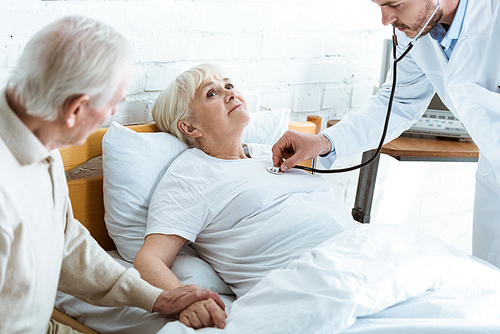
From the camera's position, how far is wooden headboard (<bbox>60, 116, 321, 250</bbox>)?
141 cm

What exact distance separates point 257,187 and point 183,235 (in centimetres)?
26

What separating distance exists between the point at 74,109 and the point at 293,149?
879 millimetres

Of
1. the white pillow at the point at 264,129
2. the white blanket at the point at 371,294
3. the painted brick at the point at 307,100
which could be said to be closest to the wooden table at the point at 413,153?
the painted brick at the point at 307,100

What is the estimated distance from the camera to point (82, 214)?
144 cm

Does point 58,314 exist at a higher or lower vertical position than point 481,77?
lower

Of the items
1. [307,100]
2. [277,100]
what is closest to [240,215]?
[277,100]

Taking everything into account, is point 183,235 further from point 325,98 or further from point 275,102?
point 325,98

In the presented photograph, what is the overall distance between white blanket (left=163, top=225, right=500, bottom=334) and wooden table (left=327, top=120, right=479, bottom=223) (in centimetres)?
78

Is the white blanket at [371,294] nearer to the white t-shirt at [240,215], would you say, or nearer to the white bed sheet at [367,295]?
the white bed sheet at [367,295]

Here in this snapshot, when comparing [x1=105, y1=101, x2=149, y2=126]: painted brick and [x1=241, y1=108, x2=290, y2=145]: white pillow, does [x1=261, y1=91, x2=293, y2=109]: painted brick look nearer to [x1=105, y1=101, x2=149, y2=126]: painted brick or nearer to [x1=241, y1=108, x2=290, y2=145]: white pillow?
[x1=241, y1=108, x2=290, y2=145]: white pillow

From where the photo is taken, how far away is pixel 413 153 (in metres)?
1.80

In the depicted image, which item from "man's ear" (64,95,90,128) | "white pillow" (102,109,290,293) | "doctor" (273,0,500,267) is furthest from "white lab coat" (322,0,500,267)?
"man's ear" (64,95,90,128)

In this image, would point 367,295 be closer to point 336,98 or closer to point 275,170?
point 275,170

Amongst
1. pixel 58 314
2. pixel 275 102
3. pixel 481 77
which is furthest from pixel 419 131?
pixel 58 314
